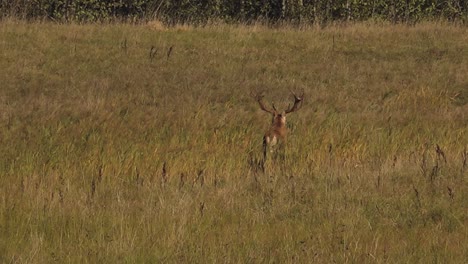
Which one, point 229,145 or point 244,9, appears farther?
point 244,9

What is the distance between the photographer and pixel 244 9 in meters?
30.4

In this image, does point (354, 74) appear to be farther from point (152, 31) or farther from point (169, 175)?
point (169, 175)

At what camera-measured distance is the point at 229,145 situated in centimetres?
1076

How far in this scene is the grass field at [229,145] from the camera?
5445mm

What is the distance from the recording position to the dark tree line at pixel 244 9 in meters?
27.7

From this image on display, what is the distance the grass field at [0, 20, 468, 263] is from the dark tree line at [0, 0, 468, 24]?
7975 millimetres

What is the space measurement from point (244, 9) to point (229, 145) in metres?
20.3

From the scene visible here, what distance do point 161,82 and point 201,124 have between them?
3348 mm

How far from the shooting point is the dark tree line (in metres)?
27.7

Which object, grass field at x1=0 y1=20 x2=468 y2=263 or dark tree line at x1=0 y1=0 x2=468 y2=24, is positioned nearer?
grass field at x1=0 y1=20 x2=468 y2=263

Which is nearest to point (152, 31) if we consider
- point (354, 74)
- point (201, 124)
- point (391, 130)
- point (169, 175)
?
point (354, 74)

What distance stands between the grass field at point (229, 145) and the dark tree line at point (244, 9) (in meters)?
7.97

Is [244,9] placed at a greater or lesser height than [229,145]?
greater

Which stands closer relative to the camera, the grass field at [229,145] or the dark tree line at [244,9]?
the grass field at [229,145]
